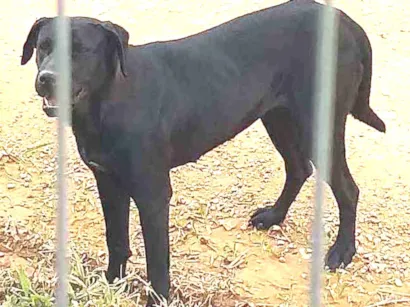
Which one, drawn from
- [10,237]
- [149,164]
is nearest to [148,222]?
[149,164]

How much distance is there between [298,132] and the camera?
3.55m

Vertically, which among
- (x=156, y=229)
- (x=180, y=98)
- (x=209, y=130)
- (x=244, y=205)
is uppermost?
(x=180, y=98)

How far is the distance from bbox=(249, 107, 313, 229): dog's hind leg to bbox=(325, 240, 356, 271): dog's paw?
29cm

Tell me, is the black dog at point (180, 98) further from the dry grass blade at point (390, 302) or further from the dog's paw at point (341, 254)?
the dry grass blade at point (390, 302)

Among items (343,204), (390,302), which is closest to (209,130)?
(343,204)

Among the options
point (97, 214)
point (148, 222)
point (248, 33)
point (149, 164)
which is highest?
point (248, 33)

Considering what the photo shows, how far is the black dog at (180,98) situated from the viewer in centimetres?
294

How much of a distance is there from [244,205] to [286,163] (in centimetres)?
35

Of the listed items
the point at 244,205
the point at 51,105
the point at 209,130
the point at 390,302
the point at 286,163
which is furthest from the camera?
the point at 244,205

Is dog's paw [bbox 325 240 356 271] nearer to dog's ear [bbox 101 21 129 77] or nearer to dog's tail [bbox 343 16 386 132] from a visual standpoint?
dog's tail [bbox 343 16 386 132]

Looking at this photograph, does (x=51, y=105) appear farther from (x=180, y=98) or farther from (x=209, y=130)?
(x=209, y=130)

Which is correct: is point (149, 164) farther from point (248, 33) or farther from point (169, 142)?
point (248, 33)

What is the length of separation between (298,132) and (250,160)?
0.82 meters

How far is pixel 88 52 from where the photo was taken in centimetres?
287
